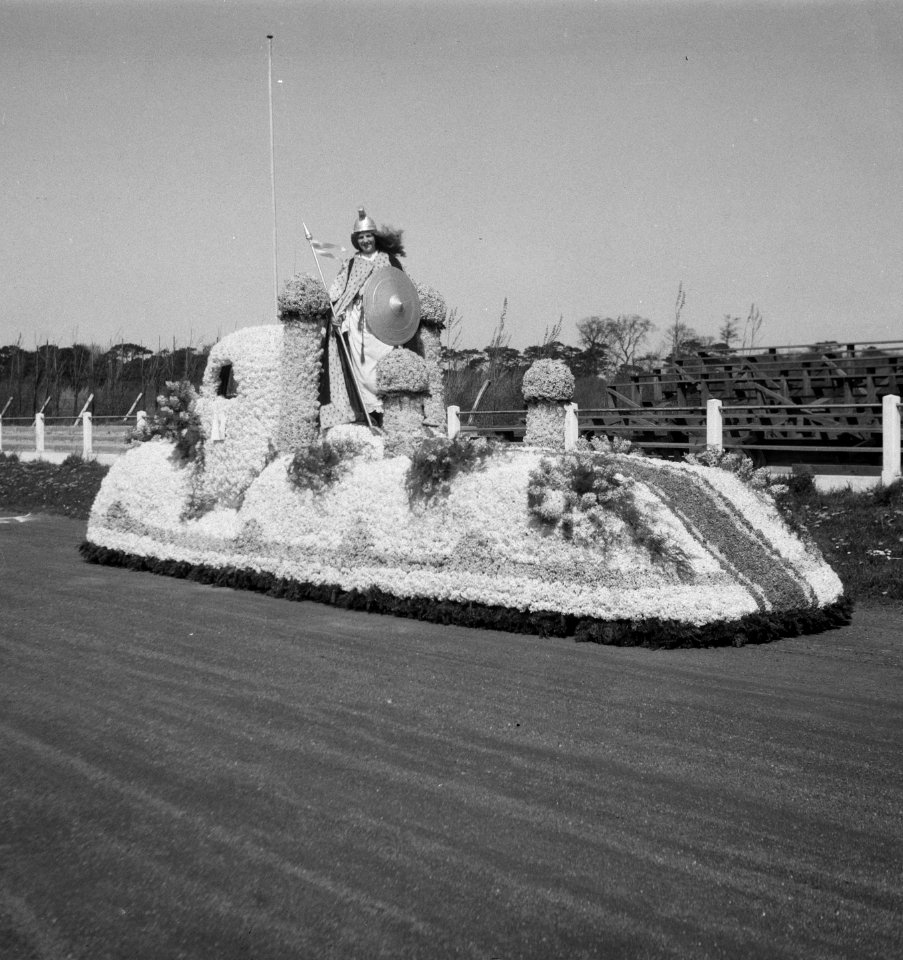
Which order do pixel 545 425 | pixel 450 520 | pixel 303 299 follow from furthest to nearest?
pixel 303 299
pixel 545 425
pixel 450 520

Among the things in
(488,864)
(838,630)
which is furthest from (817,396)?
(488,864)

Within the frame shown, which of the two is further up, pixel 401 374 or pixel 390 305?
pixel 390 305

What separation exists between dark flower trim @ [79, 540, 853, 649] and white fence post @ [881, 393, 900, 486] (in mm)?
5521

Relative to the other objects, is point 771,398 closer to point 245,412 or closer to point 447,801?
point 245,412

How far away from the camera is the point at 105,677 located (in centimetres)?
601

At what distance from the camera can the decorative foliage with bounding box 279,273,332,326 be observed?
995 cm

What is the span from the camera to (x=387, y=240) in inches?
425

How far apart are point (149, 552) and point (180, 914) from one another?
7969 millimetres

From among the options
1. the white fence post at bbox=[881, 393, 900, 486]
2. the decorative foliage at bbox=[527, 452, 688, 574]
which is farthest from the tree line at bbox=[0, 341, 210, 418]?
the decorative foliage at bbox=[527, 452, 688, 574]

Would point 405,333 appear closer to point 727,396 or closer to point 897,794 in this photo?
point 897,794

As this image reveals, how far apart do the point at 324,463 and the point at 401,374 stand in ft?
3.38

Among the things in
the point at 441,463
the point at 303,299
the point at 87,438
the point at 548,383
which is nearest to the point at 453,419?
the point at 303,299

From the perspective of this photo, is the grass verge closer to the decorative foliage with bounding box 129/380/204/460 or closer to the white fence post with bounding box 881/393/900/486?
the white fence post with bounding box 881/393/900/486

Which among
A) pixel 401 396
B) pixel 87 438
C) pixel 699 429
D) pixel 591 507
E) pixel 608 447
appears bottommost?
pixel 591 507
